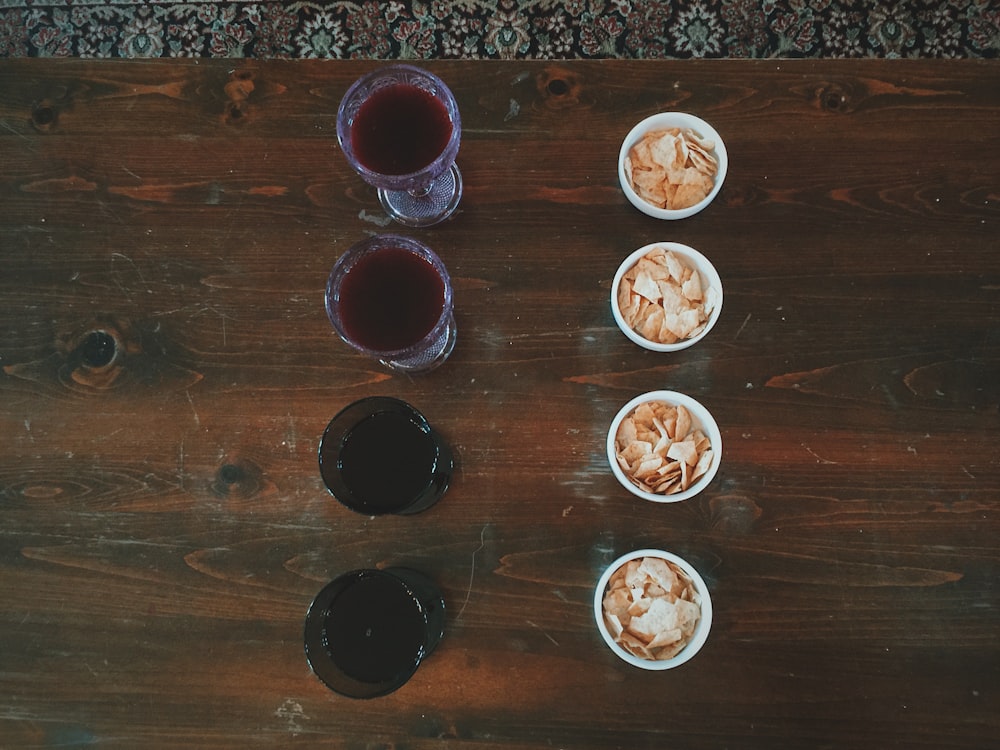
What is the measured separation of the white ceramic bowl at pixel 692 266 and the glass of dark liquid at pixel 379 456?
0.30m

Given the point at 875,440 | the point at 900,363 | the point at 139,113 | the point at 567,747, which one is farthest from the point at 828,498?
the point at 139,113

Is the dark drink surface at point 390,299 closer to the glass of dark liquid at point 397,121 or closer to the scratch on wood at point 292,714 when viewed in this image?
the glass of dark liquid at point 397,121

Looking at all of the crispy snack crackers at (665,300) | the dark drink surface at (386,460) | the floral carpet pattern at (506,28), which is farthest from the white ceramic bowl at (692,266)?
A: the floral carpet pattern at (506,28)

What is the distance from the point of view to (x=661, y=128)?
40.6 inches

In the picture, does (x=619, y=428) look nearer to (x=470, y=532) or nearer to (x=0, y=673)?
(x=470, y=532)

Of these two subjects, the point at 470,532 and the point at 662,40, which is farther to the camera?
the point at 662,40

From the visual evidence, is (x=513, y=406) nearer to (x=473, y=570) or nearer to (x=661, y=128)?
(x=473, y=570)

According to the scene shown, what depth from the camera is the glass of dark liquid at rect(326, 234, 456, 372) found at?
92 centimetres

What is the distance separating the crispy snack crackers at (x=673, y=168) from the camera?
1.00 meters

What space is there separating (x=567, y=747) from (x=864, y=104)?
3.22 ft

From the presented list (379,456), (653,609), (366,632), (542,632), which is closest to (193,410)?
(379,456)

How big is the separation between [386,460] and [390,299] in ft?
0.68

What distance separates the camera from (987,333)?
3.30ft

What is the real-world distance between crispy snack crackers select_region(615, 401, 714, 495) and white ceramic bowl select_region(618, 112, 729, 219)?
0.87 feet
